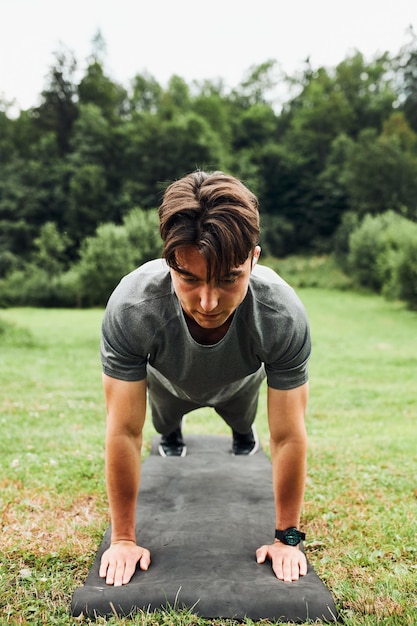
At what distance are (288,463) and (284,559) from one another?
0.44m

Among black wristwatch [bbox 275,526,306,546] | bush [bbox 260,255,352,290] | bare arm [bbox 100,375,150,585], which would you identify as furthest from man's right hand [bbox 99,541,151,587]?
bush [bbox 260,255,352,290]

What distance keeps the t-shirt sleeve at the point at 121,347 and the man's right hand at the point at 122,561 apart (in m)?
0.81

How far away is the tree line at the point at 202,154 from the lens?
1475 inches

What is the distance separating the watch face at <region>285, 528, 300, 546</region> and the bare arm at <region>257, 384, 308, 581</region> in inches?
0.9

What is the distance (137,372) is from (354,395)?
5579 millimetres

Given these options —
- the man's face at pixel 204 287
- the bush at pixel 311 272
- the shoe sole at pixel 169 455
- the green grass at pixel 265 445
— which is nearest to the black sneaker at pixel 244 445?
the shoe sole at pixel 169 455

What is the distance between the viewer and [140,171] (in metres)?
40.3

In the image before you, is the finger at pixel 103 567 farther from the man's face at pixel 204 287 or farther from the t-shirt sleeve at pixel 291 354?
the man's face at pixel 204 287

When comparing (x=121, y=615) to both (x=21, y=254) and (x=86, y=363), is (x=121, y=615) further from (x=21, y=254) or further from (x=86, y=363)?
(x=21, y=254)

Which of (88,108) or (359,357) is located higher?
(88,108)

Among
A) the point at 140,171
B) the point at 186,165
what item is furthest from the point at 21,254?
the point at 186,165

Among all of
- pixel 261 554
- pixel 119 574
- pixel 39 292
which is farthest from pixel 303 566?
pixel 39 292

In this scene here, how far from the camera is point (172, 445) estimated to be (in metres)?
4.22

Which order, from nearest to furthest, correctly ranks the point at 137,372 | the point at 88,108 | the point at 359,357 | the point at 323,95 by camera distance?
1. the point at 137,372
2. the point at 359,357
3. the point at 88,108
4. the point at 323,95
